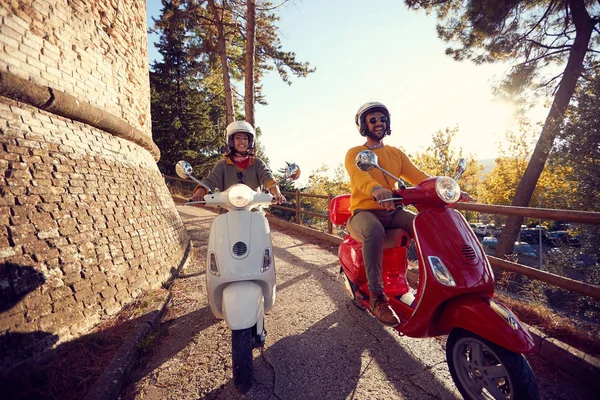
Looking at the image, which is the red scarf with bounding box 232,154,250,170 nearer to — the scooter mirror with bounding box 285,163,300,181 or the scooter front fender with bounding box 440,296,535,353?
the scooter mirror with bounding box 285,163,300,181

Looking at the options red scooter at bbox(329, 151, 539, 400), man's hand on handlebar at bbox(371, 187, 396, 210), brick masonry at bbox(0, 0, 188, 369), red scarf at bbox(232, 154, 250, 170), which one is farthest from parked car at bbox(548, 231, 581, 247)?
brick masonry at bbox(0, 0, 188, 369)

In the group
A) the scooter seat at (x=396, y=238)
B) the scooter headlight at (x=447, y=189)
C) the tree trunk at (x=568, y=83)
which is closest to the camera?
the scooter headlight at (x=447, y=189)

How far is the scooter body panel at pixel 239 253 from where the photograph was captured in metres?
2.00

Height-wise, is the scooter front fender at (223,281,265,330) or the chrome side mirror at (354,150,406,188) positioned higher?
the chrome side mirror at (354,150,406,188)

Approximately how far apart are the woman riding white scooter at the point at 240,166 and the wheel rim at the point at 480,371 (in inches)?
76.5

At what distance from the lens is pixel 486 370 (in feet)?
5.11

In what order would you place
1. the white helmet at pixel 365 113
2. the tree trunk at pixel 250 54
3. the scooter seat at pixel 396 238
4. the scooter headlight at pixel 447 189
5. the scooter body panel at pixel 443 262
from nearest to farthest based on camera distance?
the scooter body panel at pixel 443 262
the scooter headlight at pixel 447 189
the scooter seat at pixel 396 238
the white helmet at pixel 365 113
the tree trunk at pixel 250 54

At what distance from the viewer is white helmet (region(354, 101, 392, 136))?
2.68 metres

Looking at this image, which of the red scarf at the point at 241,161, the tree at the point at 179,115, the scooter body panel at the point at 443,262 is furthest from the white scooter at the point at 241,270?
the tree at the point at 179,115

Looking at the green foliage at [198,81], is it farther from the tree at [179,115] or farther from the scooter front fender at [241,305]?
the scooter front fender at [241,305]

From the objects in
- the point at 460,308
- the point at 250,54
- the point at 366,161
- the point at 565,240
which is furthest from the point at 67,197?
the point at 565,240

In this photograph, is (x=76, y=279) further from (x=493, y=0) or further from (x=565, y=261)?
(x=493, y=0)

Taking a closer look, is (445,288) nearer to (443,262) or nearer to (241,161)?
(443,262)

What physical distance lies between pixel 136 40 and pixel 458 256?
628 cm
